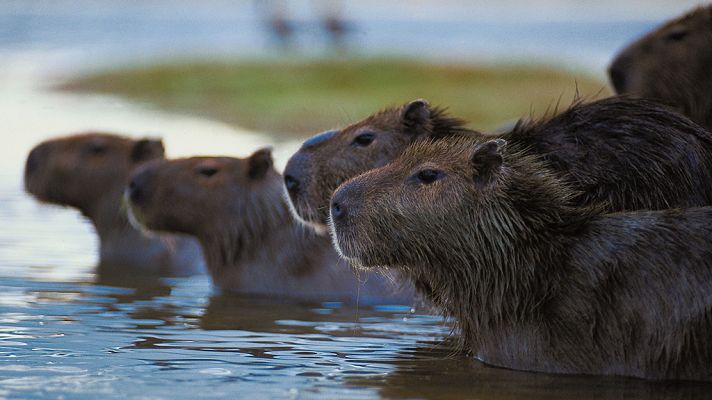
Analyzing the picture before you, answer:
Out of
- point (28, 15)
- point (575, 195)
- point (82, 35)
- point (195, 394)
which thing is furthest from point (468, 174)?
point (28, 15)

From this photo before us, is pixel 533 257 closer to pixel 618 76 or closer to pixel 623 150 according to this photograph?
pixel 623 150

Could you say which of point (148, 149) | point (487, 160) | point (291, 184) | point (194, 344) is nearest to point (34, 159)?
point (148, 149)

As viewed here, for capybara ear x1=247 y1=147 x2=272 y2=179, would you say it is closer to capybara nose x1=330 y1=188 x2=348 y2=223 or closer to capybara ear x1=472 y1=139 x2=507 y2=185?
capybara nose x1=330 y1=188 x2=348 y2=223

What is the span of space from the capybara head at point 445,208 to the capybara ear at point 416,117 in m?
0.82

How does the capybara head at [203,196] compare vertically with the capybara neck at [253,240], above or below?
above

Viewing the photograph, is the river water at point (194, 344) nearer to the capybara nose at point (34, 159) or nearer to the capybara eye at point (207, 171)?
the capybara nose at point (34, 159)

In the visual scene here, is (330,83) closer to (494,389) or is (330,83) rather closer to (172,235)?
(172,235)

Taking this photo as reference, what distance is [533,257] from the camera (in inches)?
216

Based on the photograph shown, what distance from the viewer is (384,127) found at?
6484 millimetres

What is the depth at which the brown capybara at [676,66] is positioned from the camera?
772 cm

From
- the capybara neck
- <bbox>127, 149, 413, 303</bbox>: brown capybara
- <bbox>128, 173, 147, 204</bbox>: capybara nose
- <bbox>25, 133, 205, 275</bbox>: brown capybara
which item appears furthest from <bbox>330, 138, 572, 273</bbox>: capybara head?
<bbox>25, 133, 205, 275</bbox>: brown capybara

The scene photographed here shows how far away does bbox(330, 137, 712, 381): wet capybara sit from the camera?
17.2 ft

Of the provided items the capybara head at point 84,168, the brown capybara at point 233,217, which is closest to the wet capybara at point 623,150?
the brown capybara at point 233,217

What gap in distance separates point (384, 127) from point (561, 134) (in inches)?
33.2
